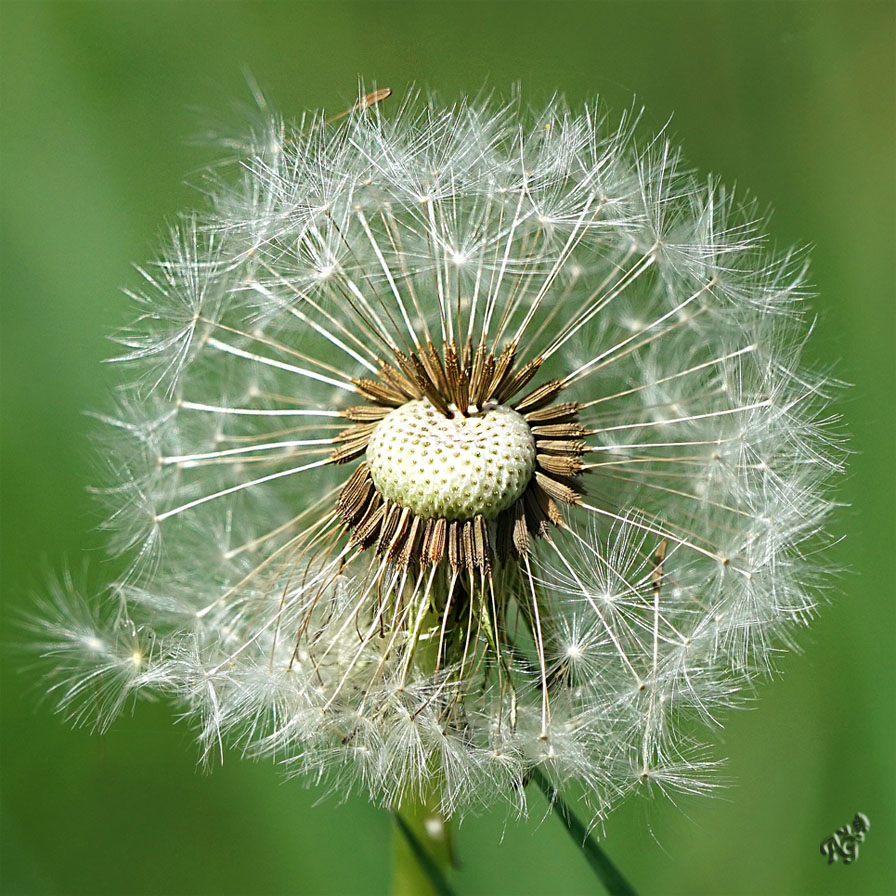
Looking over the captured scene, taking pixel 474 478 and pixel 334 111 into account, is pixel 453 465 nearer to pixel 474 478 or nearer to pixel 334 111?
pixel 474 478

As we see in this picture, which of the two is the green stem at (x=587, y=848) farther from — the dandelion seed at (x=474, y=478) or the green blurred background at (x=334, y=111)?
the green blurred background at (x=334, y=111)

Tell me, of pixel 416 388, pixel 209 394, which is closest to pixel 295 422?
pixel 209 394

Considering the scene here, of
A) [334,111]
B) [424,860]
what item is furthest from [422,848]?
[334,111]

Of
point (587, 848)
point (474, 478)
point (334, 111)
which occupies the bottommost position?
point (587, 848)

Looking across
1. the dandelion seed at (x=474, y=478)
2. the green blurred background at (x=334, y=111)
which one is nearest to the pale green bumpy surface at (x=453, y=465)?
the dandelion seed at (x=474, y=478)

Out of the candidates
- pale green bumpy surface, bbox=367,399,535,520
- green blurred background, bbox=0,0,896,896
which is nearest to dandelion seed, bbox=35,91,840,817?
pale green bumpy surface, bbox=367,399,535,520

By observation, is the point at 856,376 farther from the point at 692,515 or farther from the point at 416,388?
the point at 416,388
